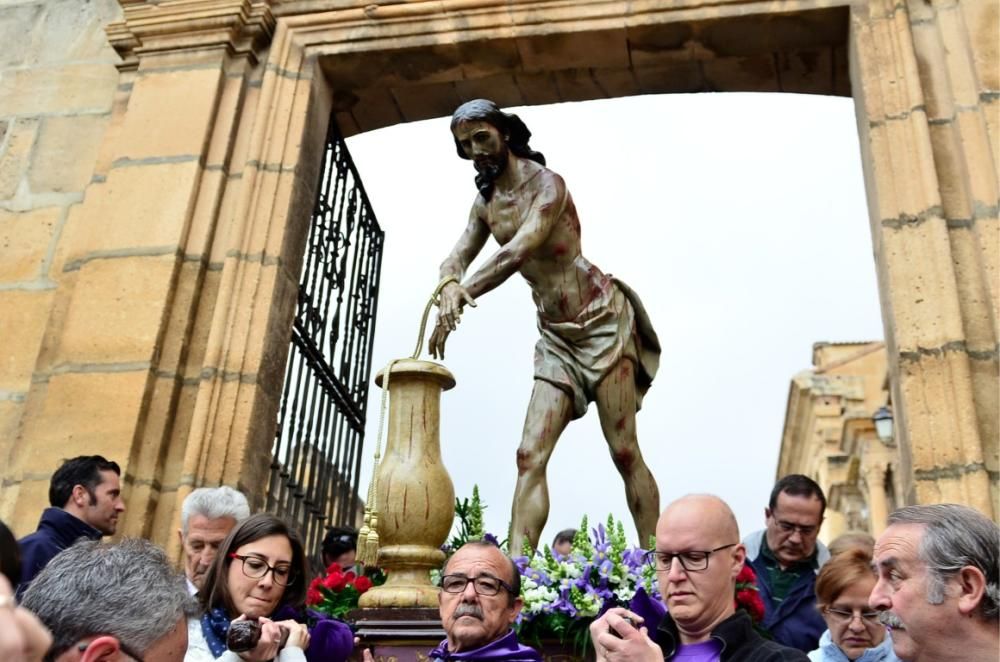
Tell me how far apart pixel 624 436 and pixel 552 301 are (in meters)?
0.72

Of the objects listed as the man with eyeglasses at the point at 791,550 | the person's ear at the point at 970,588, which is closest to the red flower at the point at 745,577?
the man with eyeglasses at the point at 791,550

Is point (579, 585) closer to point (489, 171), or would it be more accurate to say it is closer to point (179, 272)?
point (489, 171)

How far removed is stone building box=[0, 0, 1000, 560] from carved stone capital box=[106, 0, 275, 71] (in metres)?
0.02

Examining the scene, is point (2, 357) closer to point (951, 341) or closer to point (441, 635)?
point (441, 635)

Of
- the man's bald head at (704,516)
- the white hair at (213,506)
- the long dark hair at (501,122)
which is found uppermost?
the long dark hair at (501,122)

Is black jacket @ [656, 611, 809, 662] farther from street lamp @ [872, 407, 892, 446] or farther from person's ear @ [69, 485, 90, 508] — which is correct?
street lamp @ [872, 407, 892, 446]

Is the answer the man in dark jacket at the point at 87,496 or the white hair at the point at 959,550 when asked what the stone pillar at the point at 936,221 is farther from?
the man in dark jacket at the point at 87,496

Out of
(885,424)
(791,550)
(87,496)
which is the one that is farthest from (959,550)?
(885,424)

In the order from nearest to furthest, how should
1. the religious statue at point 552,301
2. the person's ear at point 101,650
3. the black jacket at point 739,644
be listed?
1. the person's ear at point 101,650
2. the black jacket at point 739,644
3. the religious statue at point 552,301

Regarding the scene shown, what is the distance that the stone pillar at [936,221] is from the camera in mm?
5039

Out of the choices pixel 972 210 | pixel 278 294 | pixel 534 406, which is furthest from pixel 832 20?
pixel 278 294

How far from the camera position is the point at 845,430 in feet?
76.0

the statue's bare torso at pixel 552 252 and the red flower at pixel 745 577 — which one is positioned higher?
the statue's bare torso at pixel 552 252

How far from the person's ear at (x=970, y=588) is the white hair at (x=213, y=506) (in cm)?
240
